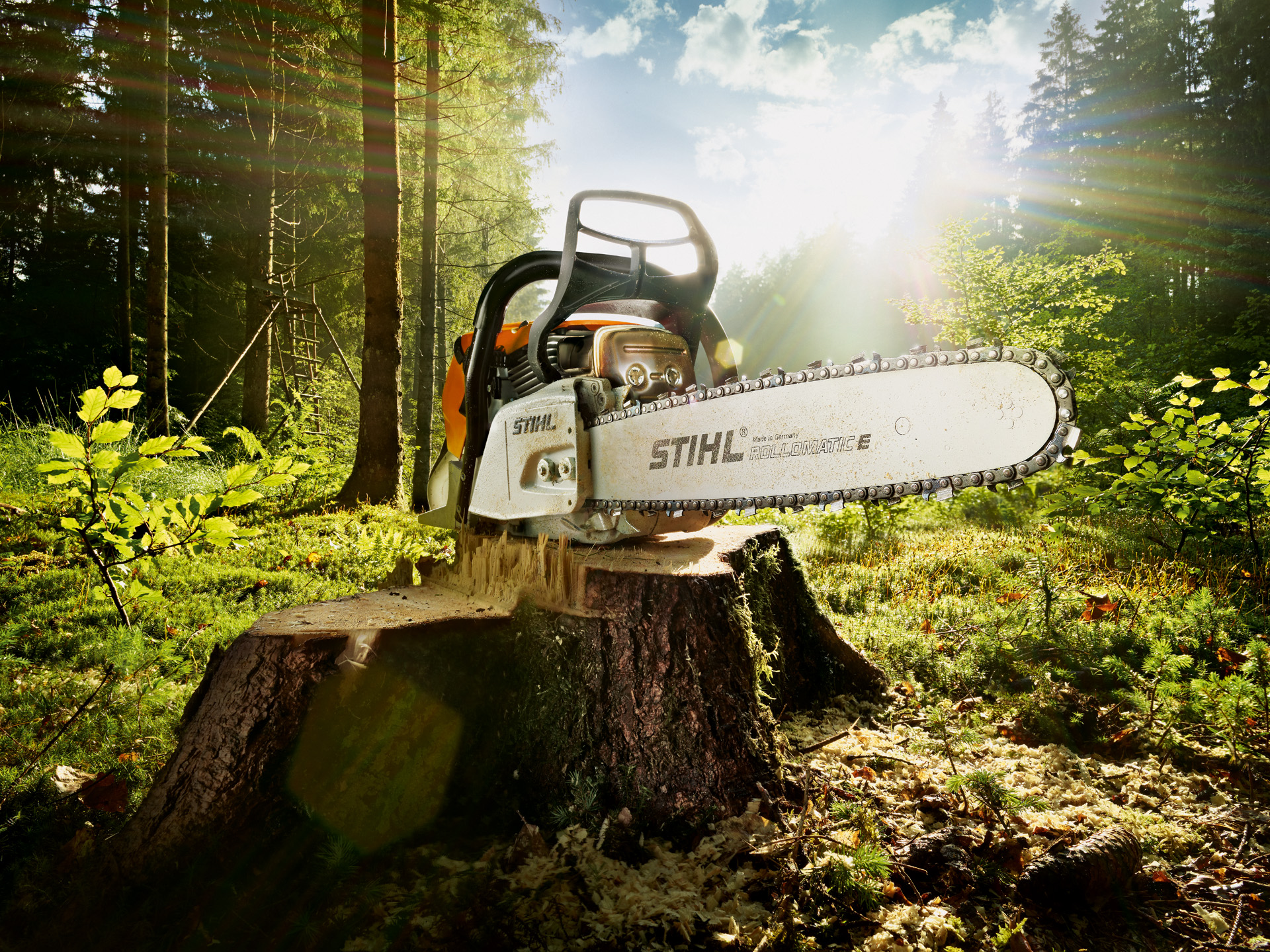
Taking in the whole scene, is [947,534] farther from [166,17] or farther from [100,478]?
[166,17]

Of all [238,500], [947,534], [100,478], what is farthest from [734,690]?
[947,534]

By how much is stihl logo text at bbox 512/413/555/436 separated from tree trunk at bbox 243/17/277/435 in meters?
8.50

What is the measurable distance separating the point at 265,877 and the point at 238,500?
3.05 ft

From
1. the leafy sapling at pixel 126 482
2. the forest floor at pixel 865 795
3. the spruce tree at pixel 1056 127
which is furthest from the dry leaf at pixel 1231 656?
the spruce tree at pixel 1056 127

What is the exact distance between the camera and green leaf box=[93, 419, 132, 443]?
59.4 inches

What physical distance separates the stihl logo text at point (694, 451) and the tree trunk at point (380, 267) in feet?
15.8

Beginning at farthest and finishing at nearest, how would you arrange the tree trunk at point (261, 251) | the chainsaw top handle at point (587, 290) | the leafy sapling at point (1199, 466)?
the tree trunk at point (261, 251) < the leafy sapling at point (1199, 466) < the chainsaw top handle at point (587, 290)

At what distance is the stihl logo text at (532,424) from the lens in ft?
6.88

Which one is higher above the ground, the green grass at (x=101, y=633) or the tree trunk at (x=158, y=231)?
the tree trunk at (x=158, y=231)

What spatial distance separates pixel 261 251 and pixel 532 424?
11.0 m

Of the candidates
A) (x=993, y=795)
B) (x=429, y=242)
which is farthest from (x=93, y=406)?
(x=429, y=242)

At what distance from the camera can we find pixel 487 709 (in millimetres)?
1834

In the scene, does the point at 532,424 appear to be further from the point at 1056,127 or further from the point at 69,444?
the point at 1056,127

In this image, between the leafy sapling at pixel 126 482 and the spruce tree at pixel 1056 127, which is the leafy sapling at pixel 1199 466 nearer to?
the leafy sapling at pixel 126 482
